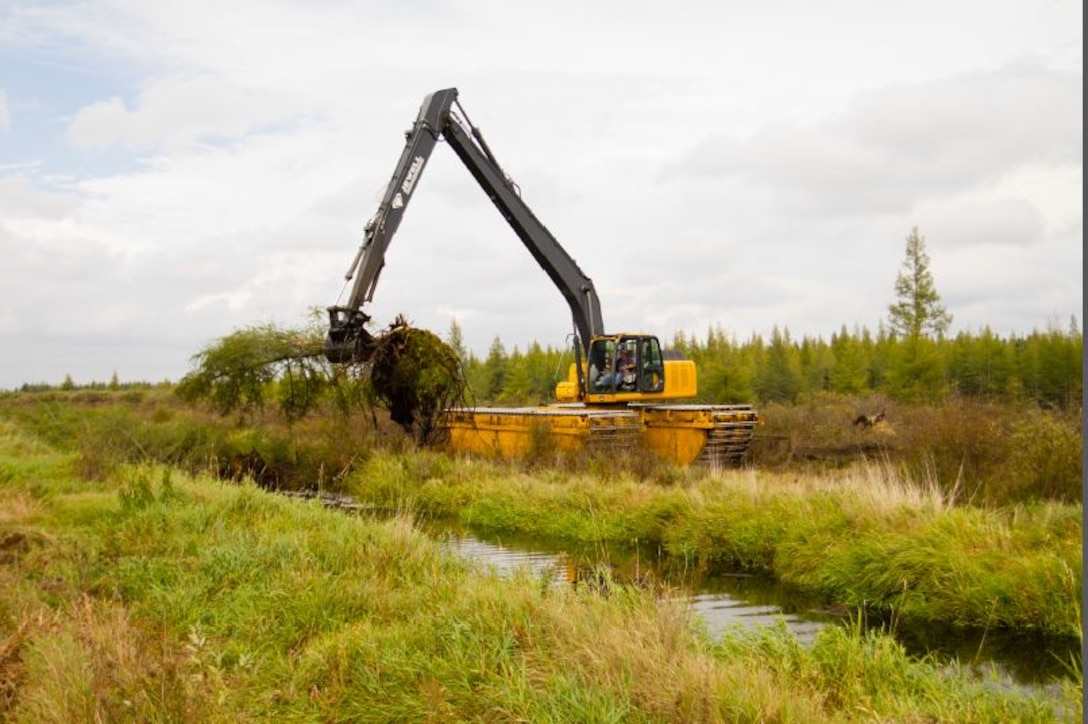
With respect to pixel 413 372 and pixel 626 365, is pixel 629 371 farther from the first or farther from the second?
pixel 413 372

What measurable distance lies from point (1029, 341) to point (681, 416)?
29770mm

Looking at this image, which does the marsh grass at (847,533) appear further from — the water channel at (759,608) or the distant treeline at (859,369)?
the distant treeline at (859,369)

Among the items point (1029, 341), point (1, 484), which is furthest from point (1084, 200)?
point (1029, 341)

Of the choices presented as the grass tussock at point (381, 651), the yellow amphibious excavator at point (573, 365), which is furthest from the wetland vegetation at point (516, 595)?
the yellow amphibious excavator at point (573, 365)

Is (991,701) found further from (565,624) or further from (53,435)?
(53,435)

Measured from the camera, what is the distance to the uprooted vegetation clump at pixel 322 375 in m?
18.3

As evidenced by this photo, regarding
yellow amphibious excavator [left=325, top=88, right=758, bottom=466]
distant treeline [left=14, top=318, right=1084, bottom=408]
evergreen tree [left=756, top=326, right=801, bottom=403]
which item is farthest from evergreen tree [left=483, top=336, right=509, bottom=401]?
yellow amphibious excavator [left=325, top=88, right=758, bottom=466]

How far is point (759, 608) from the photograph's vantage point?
9422 mm

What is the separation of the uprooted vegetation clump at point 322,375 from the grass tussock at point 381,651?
9.01 metres

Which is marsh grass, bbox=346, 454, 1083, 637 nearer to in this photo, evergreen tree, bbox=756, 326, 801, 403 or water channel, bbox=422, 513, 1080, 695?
water channel, bbox=422, 513, 1080, 695

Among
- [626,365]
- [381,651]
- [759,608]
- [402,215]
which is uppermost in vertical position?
[402,215]

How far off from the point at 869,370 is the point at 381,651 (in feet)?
138

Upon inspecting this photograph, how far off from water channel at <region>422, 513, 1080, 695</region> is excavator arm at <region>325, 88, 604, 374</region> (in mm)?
5588

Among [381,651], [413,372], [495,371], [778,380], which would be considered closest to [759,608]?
[381,651]
